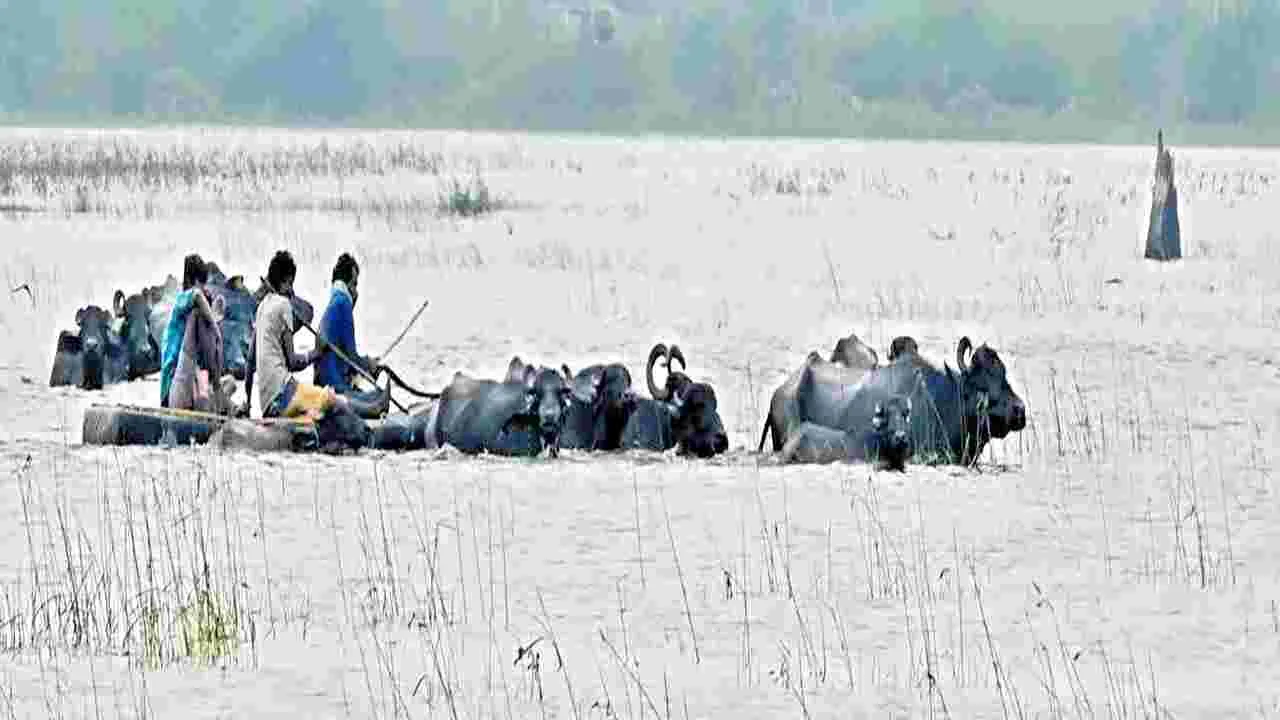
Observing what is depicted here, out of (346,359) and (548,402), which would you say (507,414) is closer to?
(548,402)

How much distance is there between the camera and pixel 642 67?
135000mm

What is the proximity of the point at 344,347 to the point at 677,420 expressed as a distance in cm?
198

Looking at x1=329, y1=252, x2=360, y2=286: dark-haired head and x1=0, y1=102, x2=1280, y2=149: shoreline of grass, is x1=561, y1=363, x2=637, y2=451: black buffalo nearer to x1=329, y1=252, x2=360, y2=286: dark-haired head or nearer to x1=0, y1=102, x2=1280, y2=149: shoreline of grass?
x1=329, y1=252, x2=360, y2=286: dark-haired head

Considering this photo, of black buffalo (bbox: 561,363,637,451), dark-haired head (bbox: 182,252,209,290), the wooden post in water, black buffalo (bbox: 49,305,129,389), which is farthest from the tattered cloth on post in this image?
→ dark-haired head (bbox: 182,252,209,290)

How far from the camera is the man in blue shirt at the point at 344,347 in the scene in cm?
1430

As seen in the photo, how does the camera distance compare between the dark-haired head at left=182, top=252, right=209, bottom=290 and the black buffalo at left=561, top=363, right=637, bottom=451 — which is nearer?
the black buffalo at left=561, top=363, right=637, bottom=451

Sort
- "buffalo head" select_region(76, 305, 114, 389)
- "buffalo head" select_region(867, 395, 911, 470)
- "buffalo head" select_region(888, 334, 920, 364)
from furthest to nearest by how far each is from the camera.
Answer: "buffalo head" select_region(76, 305, 114, 389) < "buffalo head" select_region(888, 334, 920, 364) < "buffalo head" select_region(867, 395, 911, 470)

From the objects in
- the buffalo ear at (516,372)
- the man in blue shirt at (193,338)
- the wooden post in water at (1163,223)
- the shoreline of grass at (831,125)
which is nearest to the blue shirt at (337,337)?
the man in blue shirt at (193,338)

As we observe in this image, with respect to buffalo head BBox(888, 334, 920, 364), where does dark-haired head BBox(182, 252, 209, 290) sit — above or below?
above

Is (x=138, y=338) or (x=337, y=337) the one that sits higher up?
(x=138, y=338)

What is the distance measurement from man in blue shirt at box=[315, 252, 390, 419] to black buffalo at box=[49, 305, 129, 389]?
2.58 metres

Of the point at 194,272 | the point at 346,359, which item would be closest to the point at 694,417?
the point at 346,359

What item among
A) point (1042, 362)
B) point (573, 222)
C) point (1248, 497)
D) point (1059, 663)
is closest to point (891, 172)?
point (573, 222)

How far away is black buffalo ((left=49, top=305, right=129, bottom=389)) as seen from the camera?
16.6m
